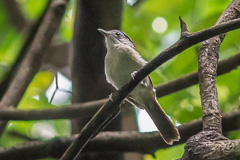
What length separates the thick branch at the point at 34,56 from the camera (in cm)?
351

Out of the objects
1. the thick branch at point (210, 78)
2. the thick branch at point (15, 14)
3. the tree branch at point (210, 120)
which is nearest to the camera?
the tree branch at point (210, 120)

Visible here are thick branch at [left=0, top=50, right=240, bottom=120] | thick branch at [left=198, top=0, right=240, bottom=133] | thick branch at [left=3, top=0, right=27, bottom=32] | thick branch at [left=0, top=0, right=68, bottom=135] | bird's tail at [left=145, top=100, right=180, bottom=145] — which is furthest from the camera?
thick branch at [left=3, top=0, right=27, bottom=32]

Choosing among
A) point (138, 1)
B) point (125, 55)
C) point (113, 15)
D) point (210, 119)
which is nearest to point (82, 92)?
point (125, 55)

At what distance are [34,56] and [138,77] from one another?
1925 millimetres

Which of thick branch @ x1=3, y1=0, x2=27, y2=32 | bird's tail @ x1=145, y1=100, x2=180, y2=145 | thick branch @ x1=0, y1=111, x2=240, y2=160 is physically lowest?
thick branch @ x1=0, y1=111, x2=240, y2=160

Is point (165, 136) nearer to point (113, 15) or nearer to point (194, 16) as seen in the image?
point (113, 15)

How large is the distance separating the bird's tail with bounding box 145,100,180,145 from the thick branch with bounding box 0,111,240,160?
0.35ft

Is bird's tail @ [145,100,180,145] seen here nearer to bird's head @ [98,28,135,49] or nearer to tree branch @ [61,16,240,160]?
bird's head @ [98,28,135,49]

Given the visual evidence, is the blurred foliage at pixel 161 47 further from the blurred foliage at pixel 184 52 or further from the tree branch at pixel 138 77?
the tree branch at pixel 138 77

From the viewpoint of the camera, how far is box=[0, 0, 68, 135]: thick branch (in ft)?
11.5

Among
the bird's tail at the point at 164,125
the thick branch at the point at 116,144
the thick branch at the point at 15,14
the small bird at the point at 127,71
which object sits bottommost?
the thick branch at the point at 116,144

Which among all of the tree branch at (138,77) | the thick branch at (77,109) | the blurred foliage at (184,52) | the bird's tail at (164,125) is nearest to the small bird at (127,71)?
the bird's tail at (164,125)

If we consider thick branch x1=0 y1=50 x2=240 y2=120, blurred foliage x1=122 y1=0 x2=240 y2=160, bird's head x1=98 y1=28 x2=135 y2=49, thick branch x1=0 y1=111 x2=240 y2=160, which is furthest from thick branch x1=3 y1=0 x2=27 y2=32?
thick branch x1=0 y1=111 x2=240 y2=160

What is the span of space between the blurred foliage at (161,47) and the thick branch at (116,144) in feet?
1.84
